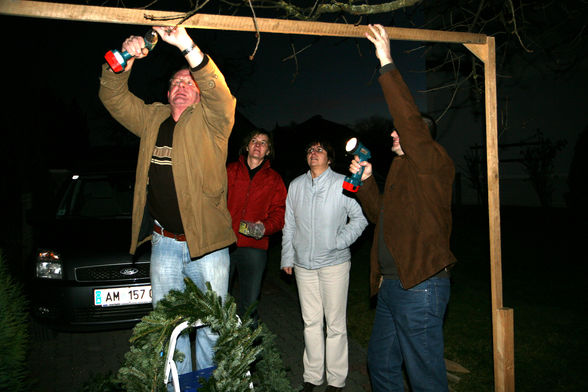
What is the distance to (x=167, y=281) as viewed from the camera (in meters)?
2.81

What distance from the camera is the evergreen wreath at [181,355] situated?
1932mm

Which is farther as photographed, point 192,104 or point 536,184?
point 536,184

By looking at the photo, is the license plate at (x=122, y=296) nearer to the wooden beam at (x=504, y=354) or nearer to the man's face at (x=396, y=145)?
the man's face at (x=396, y=145)

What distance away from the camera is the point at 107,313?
453 cm

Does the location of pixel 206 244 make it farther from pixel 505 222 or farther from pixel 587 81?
pixel 587 81

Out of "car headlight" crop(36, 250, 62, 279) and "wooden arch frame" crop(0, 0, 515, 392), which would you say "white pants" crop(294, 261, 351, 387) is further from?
"car headlight" crop(36, 250, 62, 279)

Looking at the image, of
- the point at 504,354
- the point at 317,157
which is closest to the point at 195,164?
the point at 317,157

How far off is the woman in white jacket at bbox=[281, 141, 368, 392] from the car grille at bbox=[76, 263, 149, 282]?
1.80m

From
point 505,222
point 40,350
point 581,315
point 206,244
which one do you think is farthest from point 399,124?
point 505,222

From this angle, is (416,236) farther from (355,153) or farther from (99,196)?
(99,196)

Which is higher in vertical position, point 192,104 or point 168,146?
point 192,104

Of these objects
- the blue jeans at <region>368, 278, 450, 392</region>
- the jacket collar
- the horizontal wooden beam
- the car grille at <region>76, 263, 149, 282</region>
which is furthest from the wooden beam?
the car grille at <region>76, 263, 149, 282</region>

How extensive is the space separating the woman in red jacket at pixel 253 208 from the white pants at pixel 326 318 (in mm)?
539

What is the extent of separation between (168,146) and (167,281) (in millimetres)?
888
